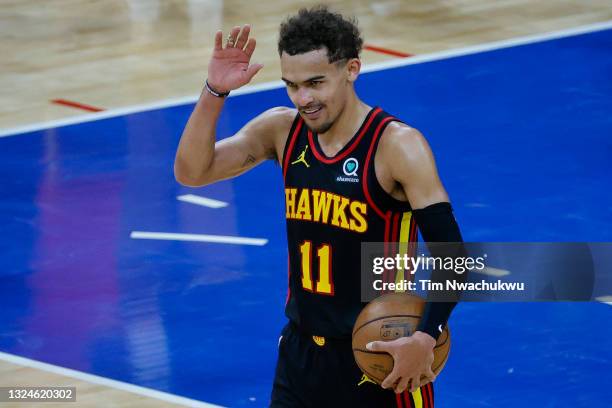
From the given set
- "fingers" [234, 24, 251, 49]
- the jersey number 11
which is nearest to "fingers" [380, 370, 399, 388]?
the jersey number 11

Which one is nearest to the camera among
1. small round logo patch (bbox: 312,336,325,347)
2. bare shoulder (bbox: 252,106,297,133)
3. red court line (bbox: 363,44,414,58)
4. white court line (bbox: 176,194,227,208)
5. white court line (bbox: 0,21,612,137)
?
small round logo patch (bbox: 312,336,325,347)

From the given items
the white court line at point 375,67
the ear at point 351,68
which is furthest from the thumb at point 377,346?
the white court line at point 375,67

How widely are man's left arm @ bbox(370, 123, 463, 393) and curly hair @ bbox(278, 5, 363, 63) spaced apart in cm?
49

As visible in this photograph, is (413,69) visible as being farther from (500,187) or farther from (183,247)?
(183,247)

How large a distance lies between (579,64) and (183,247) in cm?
578

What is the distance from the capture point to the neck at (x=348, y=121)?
5.87 meters

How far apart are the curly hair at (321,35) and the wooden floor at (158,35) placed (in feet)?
26.9

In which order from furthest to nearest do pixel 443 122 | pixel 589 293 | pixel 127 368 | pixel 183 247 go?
pixel 443 122 → pixel 183 247 → pixel 589 293 → pixel 127 368

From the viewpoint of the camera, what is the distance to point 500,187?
38.5ft

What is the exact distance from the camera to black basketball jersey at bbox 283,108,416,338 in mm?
5777

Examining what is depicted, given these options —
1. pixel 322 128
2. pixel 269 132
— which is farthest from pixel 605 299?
pixel 322 128

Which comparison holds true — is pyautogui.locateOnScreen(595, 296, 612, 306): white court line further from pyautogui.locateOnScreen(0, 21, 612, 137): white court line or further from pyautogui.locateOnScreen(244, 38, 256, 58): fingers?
pyautogui.locateOnScreen(0, 21, 612, 137): white court line

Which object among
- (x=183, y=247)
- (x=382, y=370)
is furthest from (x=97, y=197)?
(x=382, y=370)

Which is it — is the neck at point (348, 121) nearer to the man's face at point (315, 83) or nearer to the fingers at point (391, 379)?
the man's face at point (315, 83)
